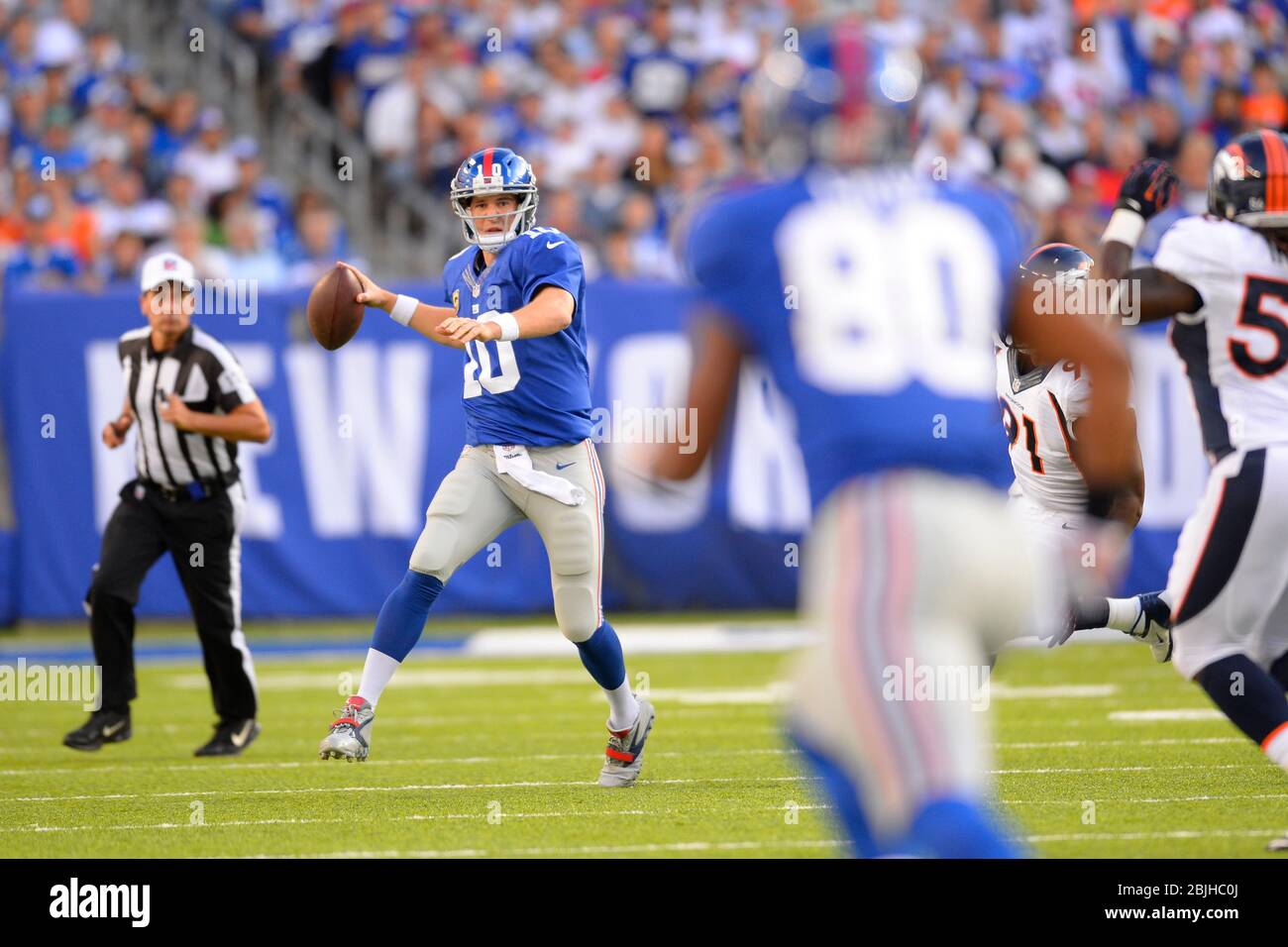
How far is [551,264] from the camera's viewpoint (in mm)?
6059

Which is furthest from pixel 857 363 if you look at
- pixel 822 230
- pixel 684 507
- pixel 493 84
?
pixel 493 84

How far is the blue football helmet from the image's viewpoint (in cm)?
619

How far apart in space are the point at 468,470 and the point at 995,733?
98.9 inches

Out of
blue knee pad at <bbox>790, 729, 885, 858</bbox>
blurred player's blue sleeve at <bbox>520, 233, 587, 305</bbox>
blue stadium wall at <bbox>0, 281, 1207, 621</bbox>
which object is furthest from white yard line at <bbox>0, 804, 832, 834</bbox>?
blue stadium wall at <bbox>0, 281, 1207, 621</bbox>

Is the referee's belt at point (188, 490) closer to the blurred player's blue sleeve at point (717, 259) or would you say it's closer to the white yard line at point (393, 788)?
the white yard line at point (393, 788)

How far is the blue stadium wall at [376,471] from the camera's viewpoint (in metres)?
11.7

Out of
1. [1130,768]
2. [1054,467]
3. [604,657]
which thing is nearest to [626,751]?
[604,657]

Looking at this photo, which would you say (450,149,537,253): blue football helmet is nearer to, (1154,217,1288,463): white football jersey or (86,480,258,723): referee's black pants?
Result: (86,480,258,723): referee's black pants

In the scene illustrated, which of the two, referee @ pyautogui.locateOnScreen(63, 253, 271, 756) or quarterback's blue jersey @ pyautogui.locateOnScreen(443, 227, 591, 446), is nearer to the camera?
quarterback's blue jersey @ pyautogui.locateOnScreen(443, 227, 591, 446)

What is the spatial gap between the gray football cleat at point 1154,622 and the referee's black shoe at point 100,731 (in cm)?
376

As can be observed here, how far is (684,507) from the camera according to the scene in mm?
12000

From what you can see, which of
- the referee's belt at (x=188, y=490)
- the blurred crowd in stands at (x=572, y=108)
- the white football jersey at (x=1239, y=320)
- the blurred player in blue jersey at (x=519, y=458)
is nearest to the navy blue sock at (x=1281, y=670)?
the white football jersey at (x=1239, y=320)
